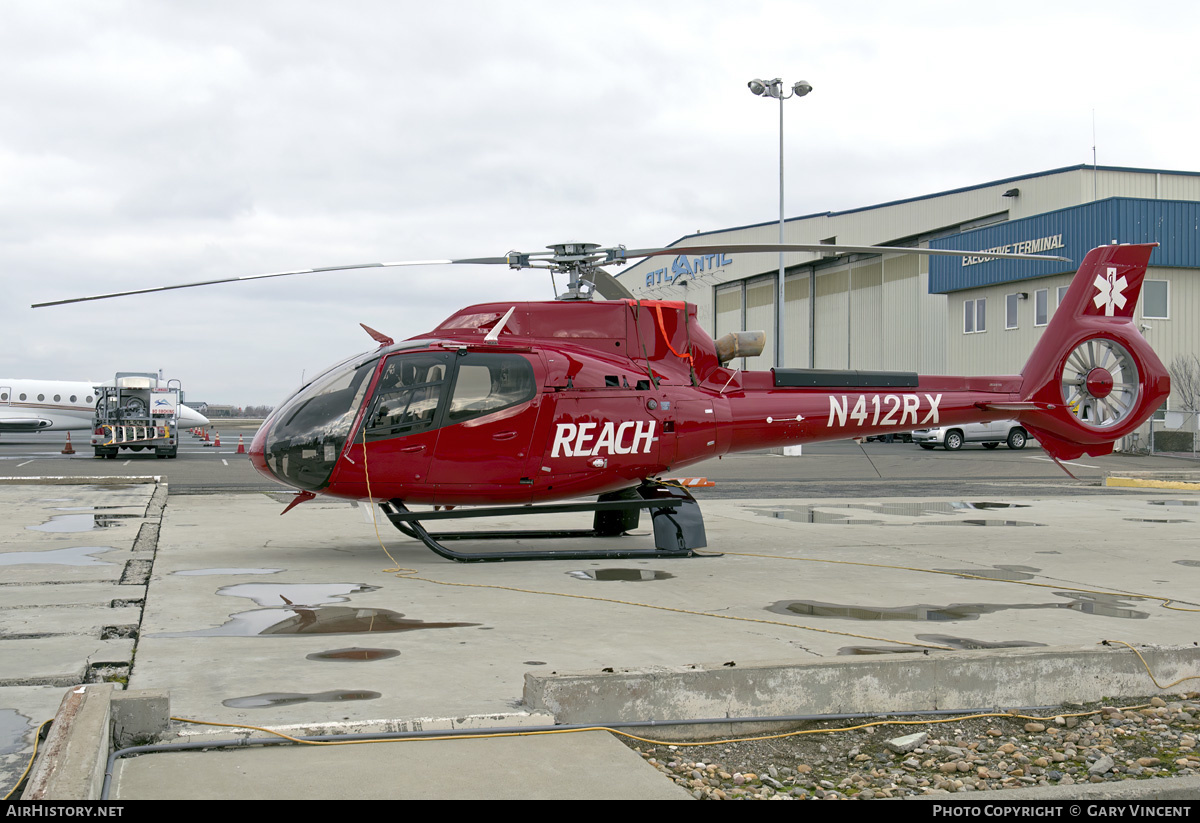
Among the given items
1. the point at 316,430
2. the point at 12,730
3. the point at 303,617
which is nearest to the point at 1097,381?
the point at 316,430

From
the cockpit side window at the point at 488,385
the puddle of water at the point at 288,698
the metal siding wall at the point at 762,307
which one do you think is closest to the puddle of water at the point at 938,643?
the puddle of water at the point at 288,698

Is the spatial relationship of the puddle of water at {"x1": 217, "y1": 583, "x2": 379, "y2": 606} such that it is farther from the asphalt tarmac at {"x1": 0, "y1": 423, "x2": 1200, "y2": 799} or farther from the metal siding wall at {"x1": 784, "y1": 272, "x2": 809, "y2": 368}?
the metal siding wall at {"x1": 784, "y1": 272, "x2": 809, "y2": 368}

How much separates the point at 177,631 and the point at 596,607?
9.74ft

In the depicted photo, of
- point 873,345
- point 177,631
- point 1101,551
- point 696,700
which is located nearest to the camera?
point 696,700

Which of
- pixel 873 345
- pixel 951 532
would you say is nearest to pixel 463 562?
pixel 951 532

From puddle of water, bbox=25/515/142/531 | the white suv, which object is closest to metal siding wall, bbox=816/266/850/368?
the white suv

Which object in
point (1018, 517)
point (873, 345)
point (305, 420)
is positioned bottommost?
point (1018, 517)

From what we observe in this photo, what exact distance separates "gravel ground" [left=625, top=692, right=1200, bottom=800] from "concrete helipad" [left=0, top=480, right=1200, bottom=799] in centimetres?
24

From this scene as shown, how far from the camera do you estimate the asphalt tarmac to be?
4059mm

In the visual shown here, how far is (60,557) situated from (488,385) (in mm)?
4675

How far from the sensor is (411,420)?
9.64 m

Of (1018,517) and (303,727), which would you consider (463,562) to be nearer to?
(303,727)

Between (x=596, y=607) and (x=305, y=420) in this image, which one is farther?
(x=305, y=420)

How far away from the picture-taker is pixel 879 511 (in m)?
15.7
